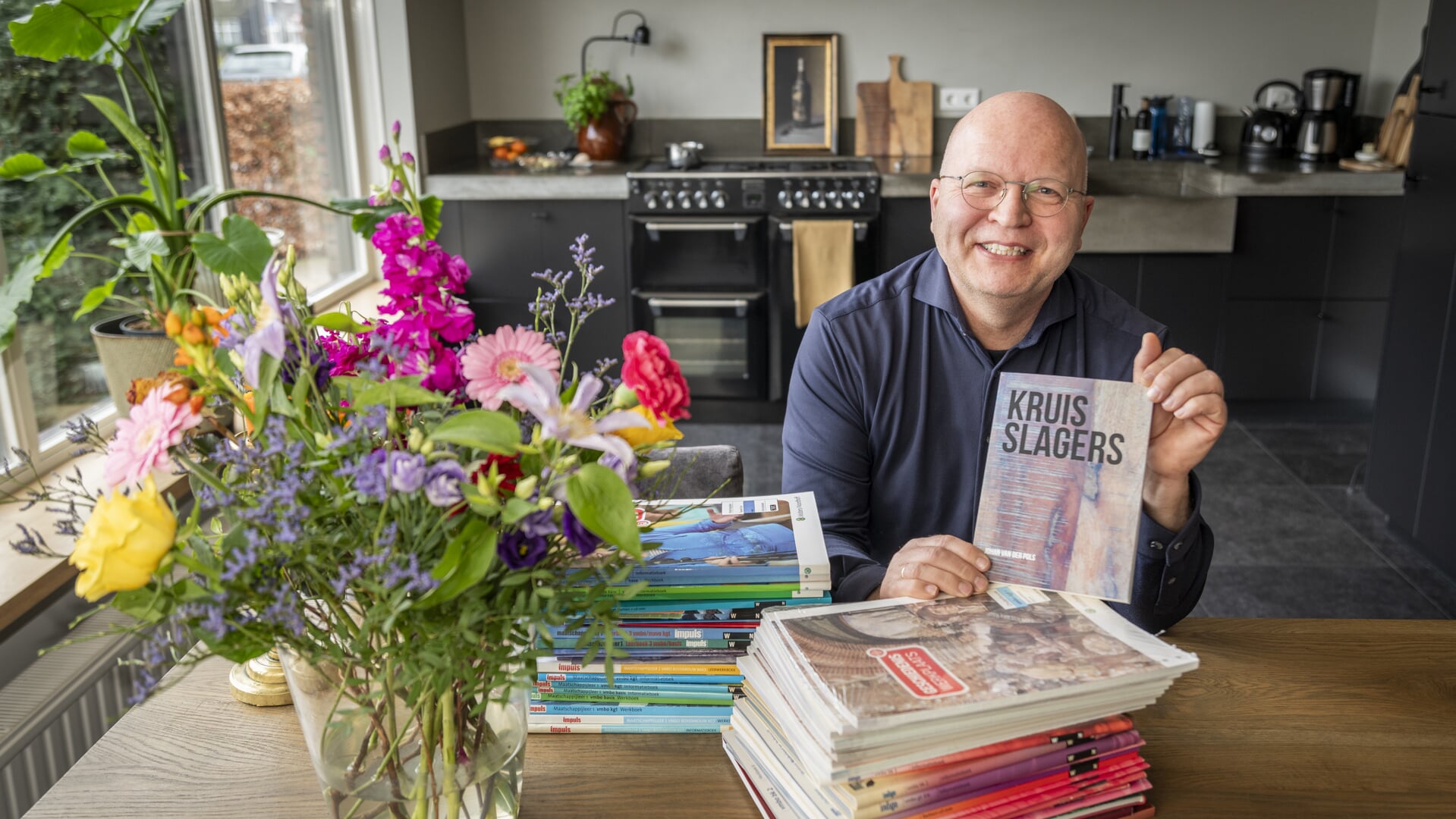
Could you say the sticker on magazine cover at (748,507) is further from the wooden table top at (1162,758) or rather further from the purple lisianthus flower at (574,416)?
the purple lisianthus flower at (574,416)

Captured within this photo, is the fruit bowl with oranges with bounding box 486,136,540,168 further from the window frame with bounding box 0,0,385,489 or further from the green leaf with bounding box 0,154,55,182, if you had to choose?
the green leaf with bounding box 0,154,55,182

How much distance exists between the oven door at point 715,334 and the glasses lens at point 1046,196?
9.37 ft

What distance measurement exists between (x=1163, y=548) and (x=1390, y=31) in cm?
433

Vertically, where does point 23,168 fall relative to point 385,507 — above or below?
above

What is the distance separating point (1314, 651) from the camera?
4.34 feet

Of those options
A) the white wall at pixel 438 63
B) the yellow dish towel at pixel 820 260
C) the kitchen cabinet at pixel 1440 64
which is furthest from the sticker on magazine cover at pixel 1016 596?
the white wall at pixel 438 63

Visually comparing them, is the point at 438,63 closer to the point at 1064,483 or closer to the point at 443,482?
the point at 1064,483

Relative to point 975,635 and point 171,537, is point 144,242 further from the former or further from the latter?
point 975,635

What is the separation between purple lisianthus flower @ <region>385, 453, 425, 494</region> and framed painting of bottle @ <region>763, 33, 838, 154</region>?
4435 mm

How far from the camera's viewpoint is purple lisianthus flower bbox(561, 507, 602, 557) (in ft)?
2.41

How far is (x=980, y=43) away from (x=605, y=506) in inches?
183

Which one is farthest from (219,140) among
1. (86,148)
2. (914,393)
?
(914,393)

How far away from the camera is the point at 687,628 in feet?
3.71

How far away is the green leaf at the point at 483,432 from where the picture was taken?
72 cm
